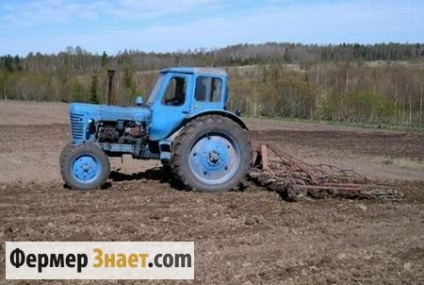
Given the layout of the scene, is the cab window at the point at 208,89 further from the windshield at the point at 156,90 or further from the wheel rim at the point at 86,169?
the wheel rim at the point at 86,169

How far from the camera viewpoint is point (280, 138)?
22.7 meters

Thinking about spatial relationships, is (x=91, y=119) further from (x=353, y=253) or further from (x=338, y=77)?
(x=338, y=77)

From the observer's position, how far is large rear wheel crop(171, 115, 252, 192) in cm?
977

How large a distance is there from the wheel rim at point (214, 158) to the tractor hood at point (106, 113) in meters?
1.15

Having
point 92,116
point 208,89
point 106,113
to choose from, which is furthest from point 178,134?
point 92,116

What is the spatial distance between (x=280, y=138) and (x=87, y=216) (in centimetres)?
1537

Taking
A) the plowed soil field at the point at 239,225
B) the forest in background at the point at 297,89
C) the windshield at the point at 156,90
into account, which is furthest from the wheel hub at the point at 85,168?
the forest in background at the point at 297,89

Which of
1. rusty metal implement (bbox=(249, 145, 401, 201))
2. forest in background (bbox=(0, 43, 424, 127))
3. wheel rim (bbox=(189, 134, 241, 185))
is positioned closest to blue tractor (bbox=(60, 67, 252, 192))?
wheel rim (bbox=(189, 134, 241, 185))

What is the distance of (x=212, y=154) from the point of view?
393 inches

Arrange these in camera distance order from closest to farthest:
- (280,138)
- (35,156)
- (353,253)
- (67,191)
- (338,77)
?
(353,253) < (67,191) < (35,156) < (280,138) < (338,77)

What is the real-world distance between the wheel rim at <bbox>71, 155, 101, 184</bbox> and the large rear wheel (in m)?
1.30

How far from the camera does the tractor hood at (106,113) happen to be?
10.2 metres

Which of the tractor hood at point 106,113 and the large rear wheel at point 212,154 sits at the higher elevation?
the tractor hood at point 106,113

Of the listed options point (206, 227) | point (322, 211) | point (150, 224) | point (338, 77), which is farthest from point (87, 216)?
point (338, 77)
